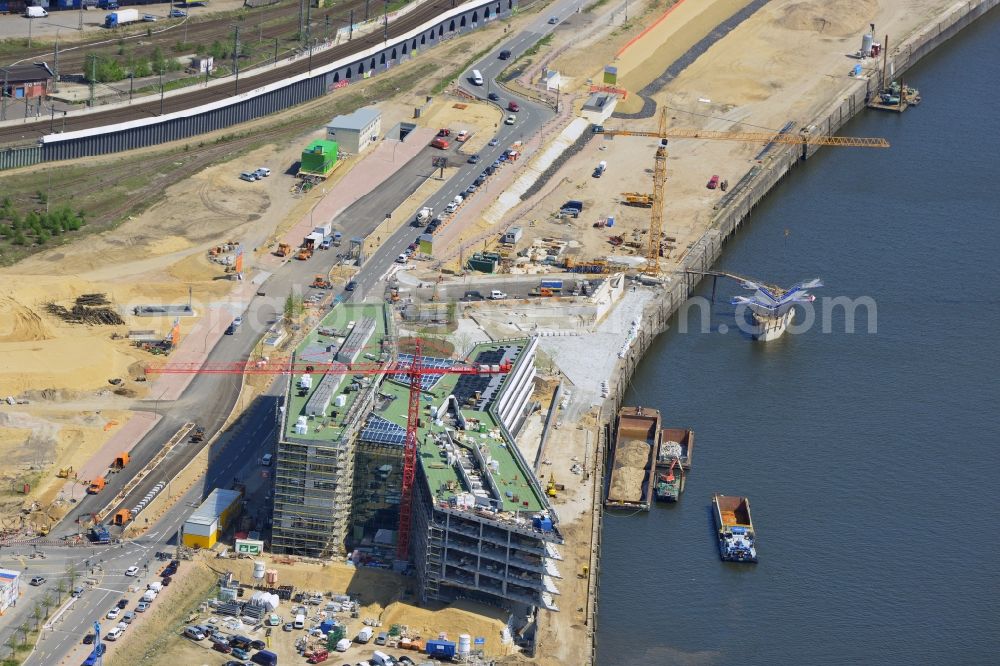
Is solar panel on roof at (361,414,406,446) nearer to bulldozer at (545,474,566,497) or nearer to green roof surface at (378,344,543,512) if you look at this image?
green roof surface at (378,344,543,512)

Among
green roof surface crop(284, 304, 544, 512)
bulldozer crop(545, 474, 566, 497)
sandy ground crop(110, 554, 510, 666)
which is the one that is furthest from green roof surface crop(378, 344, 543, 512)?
bulldozer crop(545, 474, 566, 497)

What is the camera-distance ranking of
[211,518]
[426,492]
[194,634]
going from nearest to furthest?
[194,634] < [426,492] < [211,518]

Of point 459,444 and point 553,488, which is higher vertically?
point 459,444

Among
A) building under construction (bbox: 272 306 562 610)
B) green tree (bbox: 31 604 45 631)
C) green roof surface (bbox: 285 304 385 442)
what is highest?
green roof surface (bbox: 285 304 385 442)

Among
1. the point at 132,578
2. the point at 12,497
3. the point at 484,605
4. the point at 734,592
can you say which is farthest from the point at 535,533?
the point at 12,497

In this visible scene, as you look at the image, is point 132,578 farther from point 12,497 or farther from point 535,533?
point 535,533

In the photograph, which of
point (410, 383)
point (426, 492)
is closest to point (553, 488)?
point (410, 383)

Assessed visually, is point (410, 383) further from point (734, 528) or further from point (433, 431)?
point (734, 528)
